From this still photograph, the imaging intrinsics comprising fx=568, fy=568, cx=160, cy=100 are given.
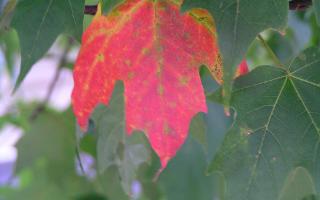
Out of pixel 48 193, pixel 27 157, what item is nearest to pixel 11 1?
pixel 27 157

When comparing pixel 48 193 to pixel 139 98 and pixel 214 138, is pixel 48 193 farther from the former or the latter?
pixel 139 98

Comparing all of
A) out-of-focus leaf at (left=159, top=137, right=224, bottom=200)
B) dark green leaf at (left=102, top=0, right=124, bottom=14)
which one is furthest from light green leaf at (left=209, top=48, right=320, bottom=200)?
out-of-focus leaf at (left=159, top=137, right=224, bottom=200)

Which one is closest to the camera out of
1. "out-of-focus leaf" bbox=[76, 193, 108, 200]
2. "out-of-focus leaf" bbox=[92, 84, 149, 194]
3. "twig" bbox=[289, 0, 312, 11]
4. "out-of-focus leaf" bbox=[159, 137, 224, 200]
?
"twig" bbox=[289, 0, 312, 11]

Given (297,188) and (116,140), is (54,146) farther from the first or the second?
(297,188)

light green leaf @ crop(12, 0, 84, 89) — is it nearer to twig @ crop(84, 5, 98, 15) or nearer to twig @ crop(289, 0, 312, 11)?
twig @ crop(84, 5, 98, 15)

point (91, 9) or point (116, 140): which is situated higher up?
point (91, 9)

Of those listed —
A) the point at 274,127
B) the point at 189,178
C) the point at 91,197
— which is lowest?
the point at 91,197

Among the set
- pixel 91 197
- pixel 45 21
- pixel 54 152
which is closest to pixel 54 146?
pixel 54 152
